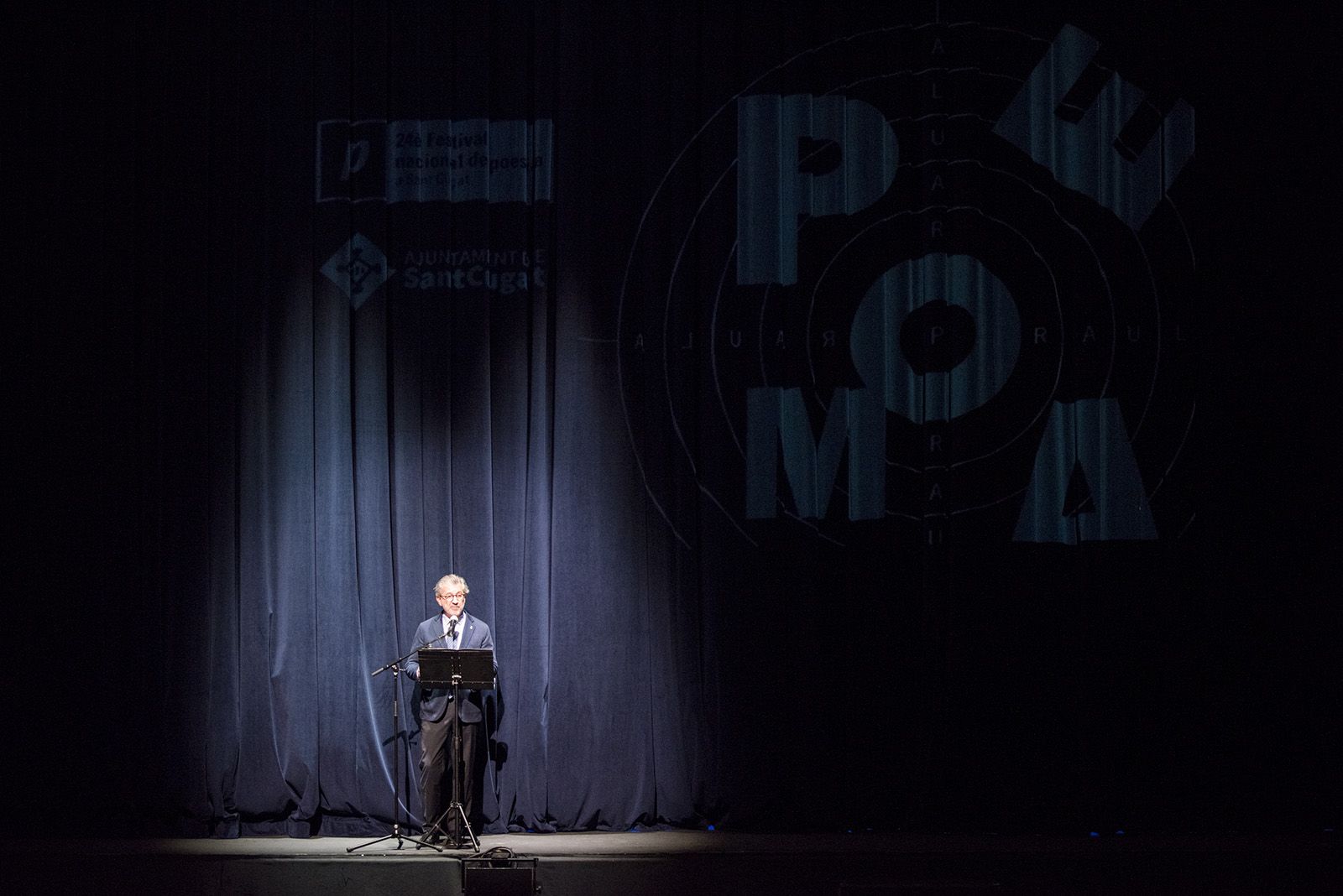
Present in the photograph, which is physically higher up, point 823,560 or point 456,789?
point 823,560

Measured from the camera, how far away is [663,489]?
648cm

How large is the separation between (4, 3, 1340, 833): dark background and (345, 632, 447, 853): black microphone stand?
0.22 m

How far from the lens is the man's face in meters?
6.03

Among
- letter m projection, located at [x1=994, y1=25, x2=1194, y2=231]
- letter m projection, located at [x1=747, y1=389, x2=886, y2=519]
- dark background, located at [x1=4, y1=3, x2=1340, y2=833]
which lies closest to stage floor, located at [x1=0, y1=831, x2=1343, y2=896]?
dark background, located at [x1=4, y1=3, x2=1340, y2=833]

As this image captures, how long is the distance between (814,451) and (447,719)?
2.47m

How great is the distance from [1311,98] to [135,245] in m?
6.76

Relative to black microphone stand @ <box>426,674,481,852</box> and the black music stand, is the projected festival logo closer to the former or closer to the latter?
the black music stand

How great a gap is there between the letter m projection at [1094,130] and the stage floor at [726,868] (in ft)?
11.3

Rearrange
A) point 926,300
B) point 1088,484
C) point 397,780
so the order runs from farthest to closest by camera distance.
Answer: point 926,300 → point 1088,484 → point 397,780

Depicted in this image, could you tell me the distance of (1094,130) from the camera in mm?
6426

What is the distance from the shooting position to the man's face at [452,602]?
6.03m

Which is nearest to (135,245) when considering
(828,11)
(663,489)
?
(663,489)

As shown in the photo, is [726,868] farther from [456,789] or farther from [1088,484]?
[1088,484]

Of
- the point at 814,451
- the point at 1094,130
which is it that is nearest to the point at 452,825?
the point at 814,451
